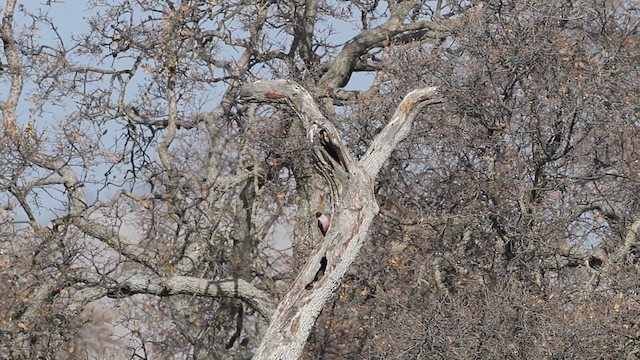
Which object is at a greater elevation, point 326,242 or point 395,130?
point 395,130

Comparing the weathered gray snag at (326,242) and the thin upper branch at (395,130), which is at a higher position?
the thin upper branch at (395,130)

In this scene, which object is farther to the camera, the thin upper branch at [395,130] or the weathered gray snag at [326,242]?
the thin upper branch at [395,130]

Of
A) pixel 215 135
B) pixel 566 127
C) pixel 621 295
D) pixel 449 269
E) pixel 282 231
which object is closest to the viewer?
pixel 621 295

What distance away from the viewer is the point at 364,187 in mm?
8625

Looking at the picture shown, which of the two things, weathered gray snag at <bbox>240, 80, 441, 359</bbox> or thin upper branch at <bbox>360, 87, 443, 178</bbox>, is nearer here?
weathered gray snag at <bbox>240, 80, 441, 359</bbox>

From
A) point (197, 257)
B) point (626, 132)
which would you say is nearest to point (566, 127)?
point (626, 132)

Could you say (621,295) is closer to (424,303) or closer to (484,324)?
(484,324)

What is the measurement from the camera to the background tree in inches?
413

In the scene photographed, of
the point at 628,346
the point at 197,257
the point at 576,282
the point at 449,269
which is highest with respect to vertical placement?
the point at 197,257

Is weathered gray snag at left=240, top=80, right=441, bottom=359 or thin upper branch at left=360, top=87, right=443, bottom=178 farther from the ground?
thin upper branch at left=360, top=87, right=443, bottom=178

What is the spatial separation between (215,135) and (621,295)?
7.21 metres

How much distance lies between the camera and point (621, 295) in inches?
401

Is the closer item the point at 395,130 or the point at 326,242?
the point at 326,242

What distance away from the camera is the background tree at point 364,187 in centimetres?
1048
